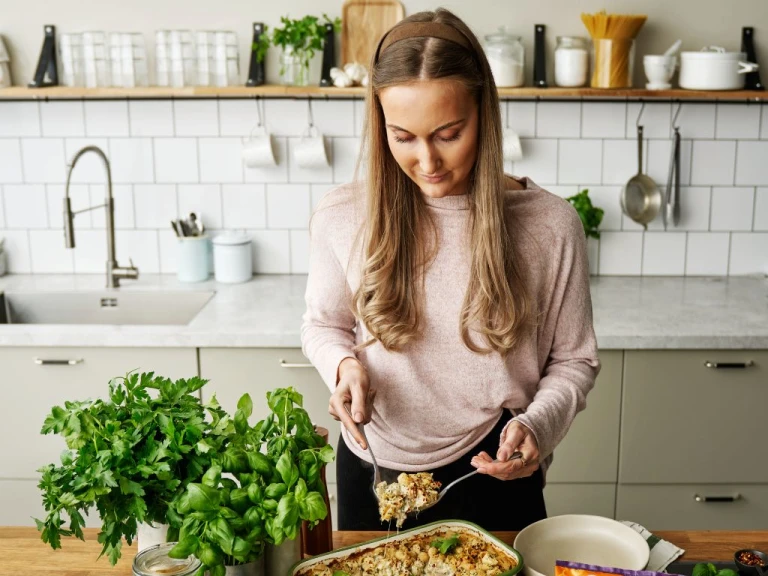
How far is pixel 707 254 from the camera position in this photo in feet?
9.67

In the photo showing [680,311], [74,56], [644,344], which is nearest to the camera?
[644,344]

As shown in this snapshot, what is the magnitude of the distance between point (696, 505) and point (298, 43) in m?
1.78

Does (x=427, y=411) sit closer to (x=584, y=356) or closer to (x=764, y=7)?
(x=584, y=356)

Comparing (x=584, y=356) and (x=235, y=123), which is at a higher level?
(x=235, y=123)

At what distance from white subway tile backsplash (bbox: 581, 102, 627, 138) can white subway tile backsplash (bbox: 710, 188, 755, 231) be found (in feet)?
1.24

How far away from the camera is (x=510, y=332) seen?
149 cm

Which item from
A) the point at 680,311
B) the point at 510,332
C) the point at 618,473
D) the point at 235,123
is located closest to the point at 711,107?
the point at 680,311

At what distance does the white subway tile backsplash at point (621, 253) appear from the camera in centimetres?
295

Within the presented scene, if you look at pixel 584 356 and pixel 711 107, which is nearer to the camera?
pixel 584 356

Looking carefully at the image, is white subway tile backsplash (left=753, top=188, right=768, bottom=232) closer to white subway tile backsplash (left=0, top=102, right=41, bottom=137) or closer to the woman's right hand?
the woman's right hand

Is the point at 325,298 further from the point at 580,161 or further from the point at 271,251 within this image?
the point at 580,161

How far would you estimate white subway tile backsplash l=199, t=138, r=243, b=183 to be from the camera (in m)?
2.91

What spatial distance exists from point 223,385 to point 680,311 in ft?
4.25

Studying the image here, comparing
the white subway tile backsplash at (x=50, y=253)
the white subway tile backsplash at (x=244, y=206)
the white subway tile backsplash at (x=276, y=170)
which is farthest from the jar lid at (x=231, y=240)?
the white subway tile backsplash at (x=50, y=253)
